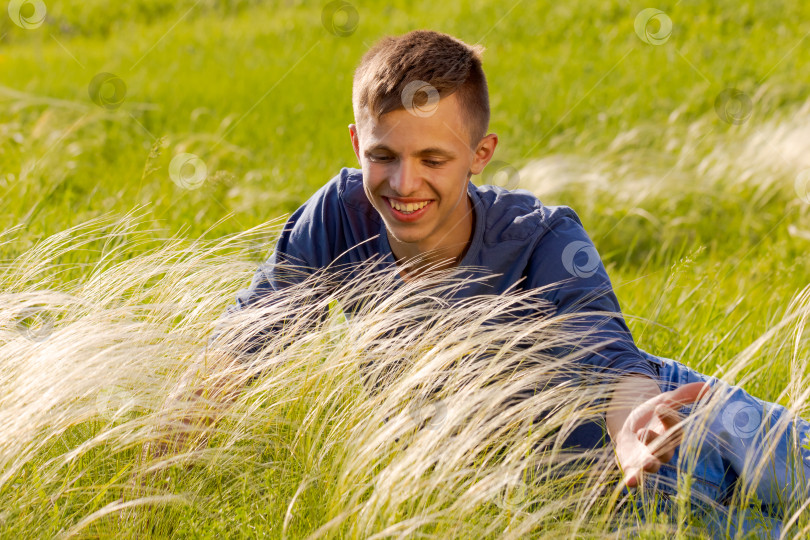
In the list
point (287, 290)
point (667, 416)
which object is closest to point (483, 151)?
point (287, 290)

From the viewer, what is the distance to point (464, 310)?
2229 millimetres

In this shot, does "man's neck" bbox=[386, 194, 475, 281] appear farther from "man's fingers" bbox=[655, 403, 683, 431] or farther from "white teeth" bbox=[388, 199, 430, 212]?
"man's fingers" bbox=[655, 403, 683, 431]

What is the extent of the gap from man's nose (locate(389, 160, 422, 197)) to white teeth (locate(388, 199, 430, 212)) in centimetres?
5

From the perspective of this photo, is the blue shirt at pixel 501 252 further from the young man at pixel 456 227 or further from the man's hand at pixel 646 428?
the man's hand at pixel 646 428

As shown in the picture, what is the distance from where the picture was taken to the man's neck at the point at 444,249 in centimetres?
262

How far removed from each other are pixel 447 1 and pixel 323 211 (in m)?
9.61

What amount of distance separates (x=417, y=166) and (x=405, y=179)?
60 mm

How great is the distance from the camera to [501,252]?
254cm

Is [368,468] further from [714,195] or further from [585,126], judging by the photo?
[585,126]

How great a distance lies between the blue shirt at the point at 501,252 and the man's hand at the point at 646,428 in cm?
12

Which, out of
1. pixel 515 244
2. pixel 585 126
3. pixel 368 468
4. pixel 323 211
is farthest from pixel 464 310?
pixel 585 126

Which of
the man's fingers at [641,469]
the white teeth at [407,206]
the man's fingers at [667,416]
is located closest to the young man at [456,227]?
the white teeth at [407,206]

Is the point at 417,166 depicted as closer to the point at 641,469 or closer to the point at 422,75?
the point at 422,75

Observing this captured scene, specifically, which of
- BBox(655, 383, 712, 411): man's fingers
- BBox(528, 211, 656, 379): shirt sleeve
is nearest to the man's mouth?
BBox(528, 211, 656, 379): shirt sleeve
